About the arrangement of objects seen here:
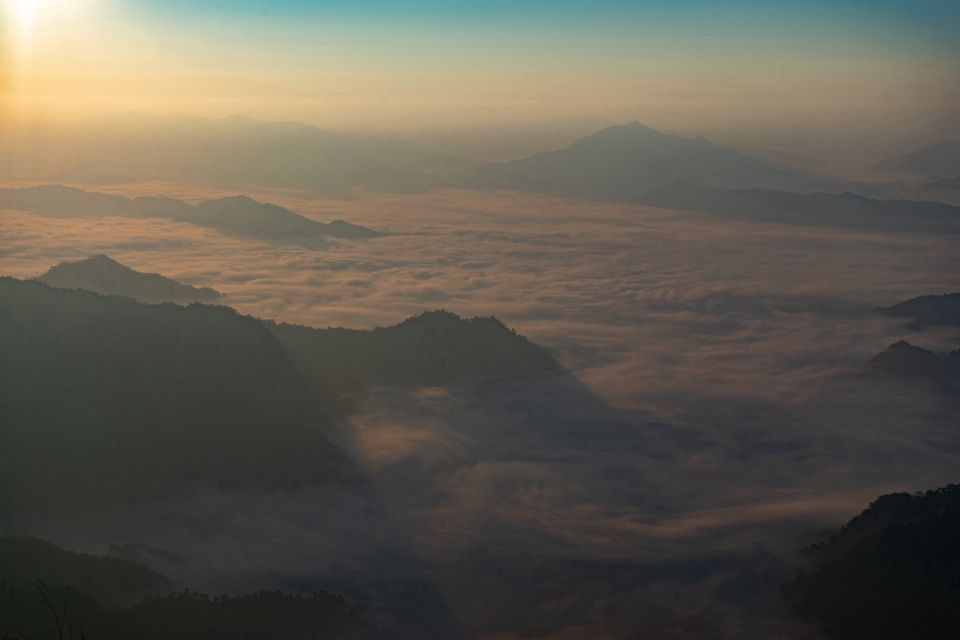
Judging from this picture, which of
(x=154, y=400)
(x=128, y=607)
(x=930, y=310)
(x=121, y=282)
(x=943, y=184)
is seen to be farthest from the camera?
(x=943, y=184)

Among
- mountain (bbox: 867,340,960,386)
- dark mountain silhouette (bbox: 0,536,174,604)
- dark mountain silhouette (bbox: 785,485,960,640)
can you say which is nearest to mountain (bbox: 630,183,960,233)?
mountain (bbox: 867,340,960,386)

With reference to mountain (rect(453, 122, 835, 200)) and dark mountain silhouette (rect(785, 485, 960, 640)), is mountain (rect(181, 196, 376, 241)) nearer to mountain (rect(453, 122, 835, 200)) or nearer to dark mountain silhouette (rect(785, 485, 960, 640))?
mountain (rect(453, 122, 835, 200))

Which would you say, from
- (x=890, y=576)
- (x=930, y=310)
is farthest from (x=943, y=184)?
(x=890, y=576)

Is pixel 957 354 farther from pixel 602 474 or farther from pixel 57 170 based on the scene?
pixel 57 170

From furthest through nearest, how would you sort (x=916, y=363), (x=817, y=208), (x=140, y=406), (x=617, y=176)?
(x=617, y=176)
(x=817, y=208)
(x=916, y=363)
(x=140, y=406)

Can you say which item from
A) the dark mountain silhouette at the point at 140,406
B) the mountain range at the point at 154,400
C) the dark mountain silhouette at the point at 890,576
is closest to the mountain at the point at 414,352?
the mountain range at the point at 154,400

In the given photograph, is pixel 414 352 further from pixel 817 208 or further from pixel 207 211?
pixel 817 208

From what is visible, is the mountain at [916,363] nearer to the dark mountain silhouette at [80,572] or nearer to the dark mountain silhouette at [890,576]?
the dark mountain silhouette at [890,576]
